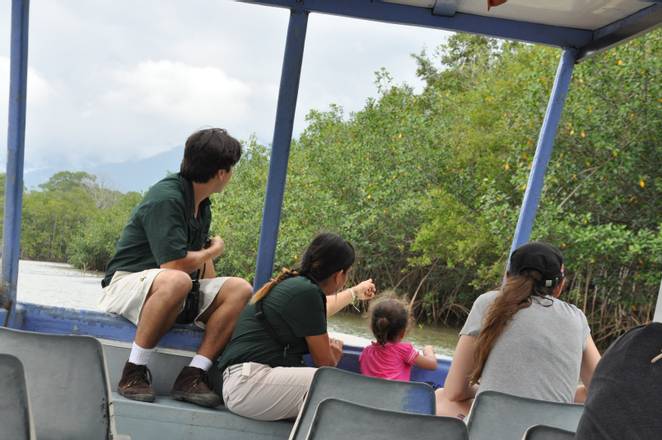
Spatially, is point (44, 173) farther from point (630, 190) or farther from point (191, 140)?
point (630, 190)

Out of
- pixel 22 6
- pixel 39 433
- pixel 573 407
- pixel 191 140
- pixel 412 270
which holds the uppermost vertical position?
pixel 22 6

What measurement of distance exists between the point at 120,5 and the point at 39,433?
110 inches

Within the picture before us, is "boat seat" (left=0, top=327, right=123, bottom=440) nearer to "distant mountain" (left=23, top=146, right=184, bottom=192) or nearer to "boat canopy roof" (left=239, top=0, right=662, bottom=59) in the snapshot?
"distant mountain" (left=23, top=146, right=184, bottom=192)

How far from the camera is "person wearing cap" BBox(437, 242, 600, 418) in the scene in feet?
8.56

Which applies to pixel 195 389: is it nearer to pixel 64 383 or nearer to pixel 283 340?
pixel 283 340

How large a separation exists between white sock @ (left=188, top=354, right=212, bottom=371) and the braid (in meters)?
0.33

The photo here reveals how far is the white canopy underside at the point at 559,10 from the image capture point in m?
3.33

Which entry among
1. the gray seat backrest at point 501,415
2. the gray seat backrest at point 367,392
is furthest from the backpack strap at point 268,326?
the gray seat backrest at point 501,415

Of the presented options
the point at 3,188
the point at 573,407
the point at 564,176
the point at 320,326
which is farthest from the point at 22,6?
the point at 564,176

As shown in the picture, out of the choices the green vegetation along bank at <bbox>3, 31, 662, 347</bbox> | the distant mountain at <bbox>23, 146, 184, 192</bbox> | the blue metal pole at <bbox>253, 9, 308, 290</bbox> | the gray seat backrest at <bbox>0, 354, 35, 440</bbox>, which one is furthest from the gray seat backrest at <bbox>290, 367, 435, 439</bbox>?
the green vegetation along bank at <bbox>3, 31, 662, 347</bbox>

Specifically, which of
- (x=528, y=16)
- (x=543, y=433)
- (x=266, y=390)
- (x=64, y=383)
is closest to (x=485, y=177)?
(x=528, y=16)

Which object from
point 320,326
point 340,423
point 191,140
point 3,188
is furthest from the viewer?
point 3,188

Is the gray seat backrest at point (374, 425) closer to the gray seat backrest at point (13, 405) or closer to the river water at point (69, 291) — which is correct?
the gray seat backrest at point (13, 405)

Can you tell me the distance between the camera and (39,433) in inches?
78.9
